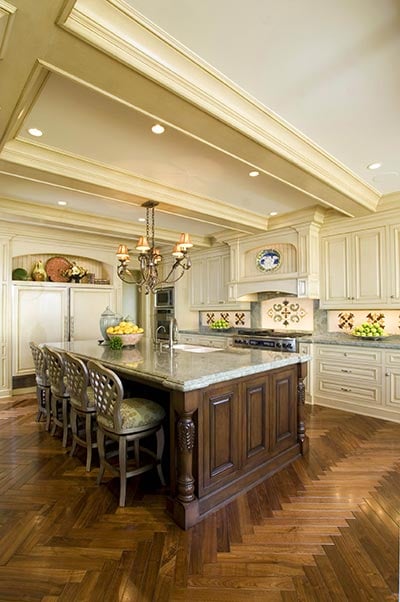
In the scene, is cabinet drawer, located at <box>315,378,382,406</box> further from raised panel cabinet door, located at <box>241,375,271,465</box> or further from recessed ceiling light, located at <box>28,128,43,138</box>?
recessed ceiling light, located at <box>28,128,43,138</box>

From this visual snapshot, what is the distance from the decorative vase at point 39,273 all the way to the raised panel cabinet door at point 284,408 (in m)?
4.60

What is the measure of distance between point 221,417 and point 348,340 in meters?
2.80

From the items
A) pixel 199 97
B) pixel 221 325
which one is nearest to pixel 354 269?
pixel 221 325

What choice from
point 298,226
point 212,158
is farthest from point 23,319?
point 298,226

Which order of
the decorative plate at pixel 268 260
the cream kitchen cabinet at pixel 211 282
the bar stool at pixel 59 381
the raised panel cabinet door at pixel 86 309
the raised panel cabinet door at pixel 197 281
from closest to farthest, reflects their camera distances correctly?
the bar stool at pixel 59 381
the decorative plate at pixel 268 260
the raised panel cabinet door at pixel 86 309
the cream kitchen cabinet at pixel 211 282
the raised panel cabinet door at pixel 197 281

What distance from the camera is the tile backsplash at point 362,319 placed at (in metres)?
4.32

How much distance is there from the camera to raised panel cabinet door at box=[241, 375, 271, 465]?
2439mm

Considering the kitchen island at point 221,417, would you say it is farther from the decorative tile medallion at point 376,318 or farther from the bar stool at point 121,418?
the decorative tile medallion at point 376,318

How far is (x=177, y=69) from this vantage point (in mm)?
1795

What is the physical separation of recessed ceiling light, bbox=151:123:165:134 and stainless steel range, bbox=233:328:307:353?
321cm

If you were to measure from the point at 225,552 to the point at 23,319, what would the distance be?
15.7ft

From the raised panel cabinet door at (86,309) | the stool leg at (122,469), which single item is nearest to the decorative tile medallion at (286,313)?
the raised panel cabinet door at (86,309)

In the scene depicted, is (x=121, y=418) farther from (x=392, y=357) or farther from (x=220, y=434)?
(x=392, y=357)

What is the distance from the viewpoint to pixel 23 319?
5285mm
